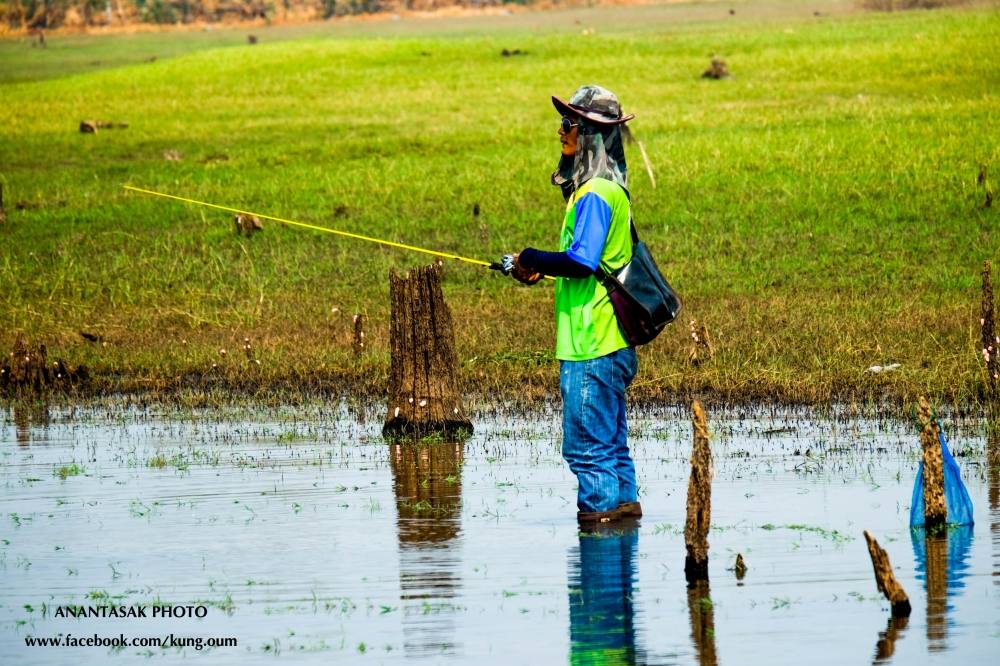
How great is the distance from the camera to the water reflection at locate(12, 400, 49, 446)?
12805mm

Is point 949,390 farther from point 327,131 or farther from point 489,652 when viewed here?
point 327,131

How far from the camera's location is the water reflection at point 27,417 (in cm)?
1280

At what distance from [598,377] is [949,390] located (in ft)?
16.3

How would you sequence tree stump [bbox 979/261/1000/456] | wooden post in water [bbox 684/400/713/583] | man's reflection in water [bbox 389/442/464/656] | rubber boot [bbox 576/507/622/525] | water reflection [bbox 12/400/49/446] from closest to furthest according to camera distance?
1. man's reflection in water [bbox 389/442/464/656]
2. wooden post in water [bbox 684/400/713/583]
3. rubber boot [bbox 576/507/622/525]
4. tree stump [bbox 979/261/1000/456]
5. water reflection [bbox 12/400/49/446]

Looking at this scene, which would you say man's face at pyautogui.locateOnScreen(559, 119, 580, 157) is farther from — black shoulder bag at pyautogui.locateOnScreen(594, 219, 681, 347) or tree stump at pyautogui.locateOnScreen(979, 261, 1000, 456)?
tree stump at pyautogui.locateOnScreen(979, 261, 1000, 456)

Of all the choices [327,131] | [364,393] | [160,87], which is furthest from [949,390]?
[160,87]

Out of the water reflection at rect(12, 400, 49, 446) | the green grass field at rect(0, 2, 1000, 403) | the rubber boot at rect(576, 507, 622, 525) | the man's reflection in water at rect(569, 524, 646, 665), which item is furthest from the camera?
the green grass field at rect(0, 2, 1000, 403)

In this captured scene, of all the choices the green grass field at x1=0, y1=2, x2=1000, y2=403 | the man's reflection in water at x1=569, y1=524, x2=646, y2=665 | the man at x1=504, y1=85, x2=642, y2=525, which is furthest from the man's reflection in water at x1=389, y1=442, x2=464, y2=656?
the green grass field at x1=0, y1=2, x2=1000, y2=403

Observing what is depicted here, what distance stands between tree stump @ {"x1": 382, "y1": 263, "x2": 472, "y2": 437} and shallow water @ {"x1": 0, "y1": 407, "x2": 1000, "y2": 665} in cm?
26

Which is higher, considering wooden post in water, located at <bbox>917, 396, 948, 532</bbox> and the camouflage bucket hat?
the camouflage bucket hat

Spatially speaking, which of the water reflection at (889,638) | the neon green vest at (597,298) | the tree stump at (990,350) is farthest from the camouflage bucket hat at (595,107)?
the tree stump at (990,350)

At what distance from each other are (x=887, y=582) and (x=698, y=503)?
2.84ft

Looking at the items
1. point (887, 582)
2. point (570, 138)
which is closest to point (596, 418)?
point (570, 138)

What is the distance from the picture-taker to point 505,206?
2344 cm
